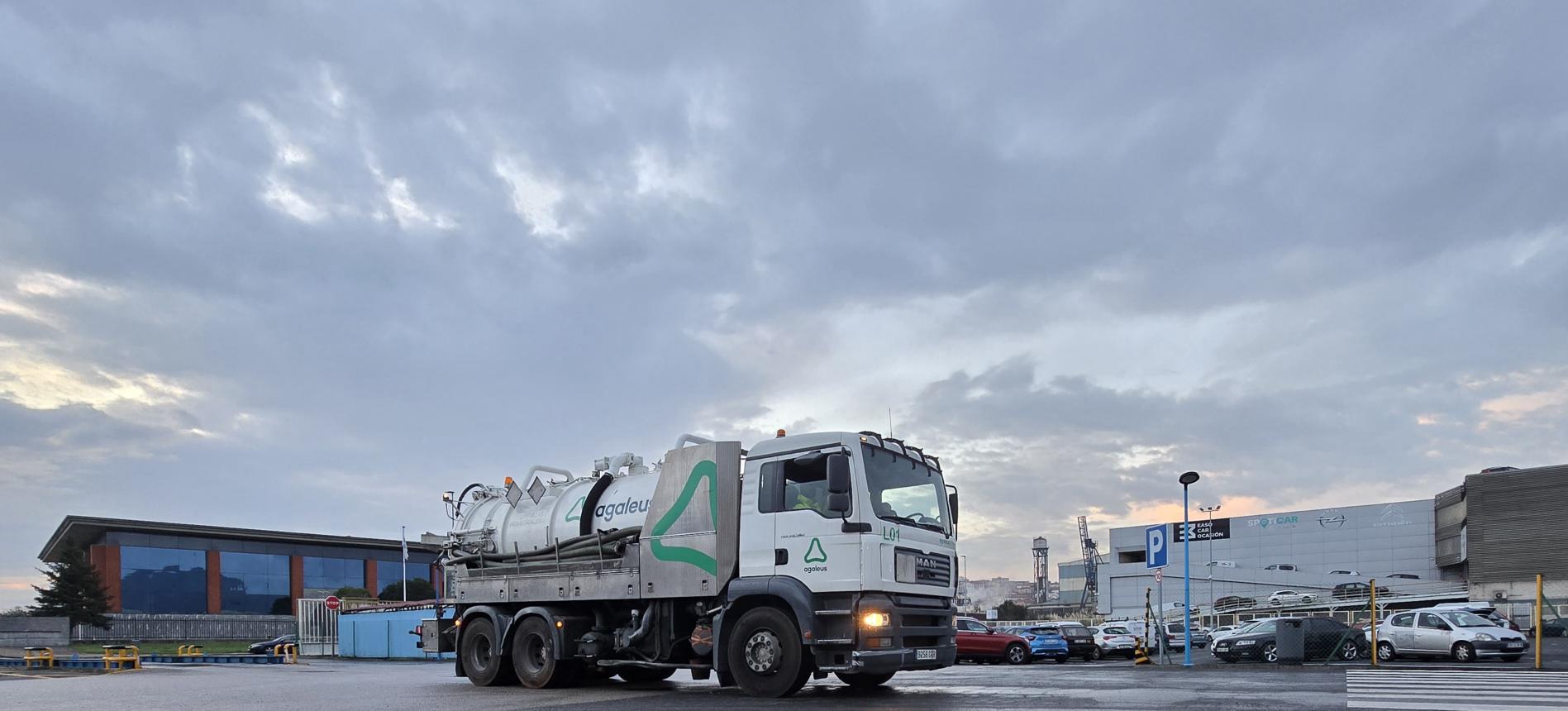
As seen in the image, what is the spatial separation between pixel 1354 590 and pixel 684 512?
90058 mm

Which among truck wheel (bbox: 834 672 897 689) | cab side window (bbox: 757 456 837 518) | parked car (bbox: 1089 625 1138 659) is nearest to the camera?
cab side window (bbox: 757 456 837 518)

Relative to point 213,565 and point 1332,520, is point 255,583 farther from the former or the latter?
point 1332,520

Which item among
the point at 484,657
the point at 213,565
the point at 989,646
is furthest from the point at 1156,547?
the point at 213,565

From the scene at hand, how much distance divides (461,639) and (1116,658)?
78.5ft

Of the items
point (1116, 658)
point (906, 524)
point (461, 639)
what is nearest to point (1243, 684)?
point (906, 524)

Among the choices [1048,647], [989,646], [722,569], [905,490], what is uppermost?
[905,490]

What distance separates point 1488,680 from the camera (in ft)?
52.7

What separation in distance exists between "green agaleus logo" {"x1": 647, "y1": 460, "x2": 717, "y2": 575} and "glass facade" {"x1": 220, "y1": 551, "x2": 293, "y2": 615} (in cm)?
6479

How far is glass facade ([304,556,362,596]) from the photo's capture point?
247 feet

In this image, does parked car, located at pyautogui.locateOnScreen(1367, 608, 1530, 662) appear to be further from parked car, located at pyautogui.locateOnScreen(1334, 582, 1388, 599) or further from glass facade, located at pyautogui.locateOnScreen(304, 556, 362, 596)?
glass facade, located at pyautogui.locateOnScreen(304, 556, 362, 596)

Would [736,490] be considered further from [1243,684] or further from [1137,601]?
[1137,601]

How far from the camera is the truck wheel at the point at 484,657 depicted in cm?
1706

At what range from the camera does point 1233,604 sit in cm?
8756

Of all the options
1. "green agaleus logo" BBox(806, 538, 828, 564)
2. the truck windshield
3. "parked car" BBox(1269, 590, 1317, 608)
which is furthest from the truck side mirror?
"parked car" BBox(1269, 590, 1317, 608)
